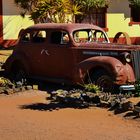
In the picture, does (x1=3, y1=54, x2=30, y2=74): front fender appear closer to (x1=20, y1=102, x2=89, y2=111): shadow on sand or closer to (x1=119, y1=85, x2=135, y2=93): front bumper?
(x1=20, y1=102, x2=89, y2=111): shadow on sand

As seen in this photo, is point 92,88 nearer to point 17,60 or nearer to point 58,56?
point 58,56

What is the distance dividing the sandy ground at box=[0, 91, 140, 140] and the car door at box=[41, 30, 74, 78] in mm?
1765

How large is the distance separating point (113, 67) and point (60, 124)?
3023mm

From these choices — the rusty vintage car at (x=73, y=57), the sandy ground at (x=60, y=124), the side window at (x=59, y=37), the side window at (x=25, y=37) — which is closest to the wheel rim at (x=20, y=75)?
the rusty vintage car at (x=73, y=57)

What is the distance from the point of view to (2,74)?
15398mm

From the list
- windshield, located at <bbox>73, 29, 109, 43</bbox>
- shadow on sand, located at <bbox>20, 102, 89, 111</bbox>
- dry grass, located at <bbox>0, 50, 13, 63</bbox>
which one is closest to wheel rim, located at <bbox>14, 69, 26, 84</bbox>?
windshield, located at <bbox>73, 29, 109, 43</bbox>

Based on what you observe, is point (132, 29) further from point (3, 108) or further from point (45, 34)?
point (3, 108)

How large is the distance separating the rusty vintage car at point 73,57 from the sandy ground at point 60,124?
5.03 feet

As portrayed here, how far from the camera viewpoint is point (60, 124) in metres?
9.45

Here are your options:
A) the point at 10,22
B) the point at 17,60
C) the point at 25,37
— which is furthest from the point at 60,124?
the point at 10,22

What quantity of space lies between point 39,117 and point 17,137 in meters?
1.63

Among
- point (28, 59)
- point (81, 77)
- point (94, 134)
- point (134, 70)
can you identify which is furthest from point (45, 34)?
point (94, 134)

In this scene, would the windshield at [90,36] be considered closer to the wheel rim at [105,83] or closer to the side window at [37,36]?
the side window at [37,36]

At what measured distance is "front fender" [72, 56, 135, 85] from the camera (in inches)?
475
